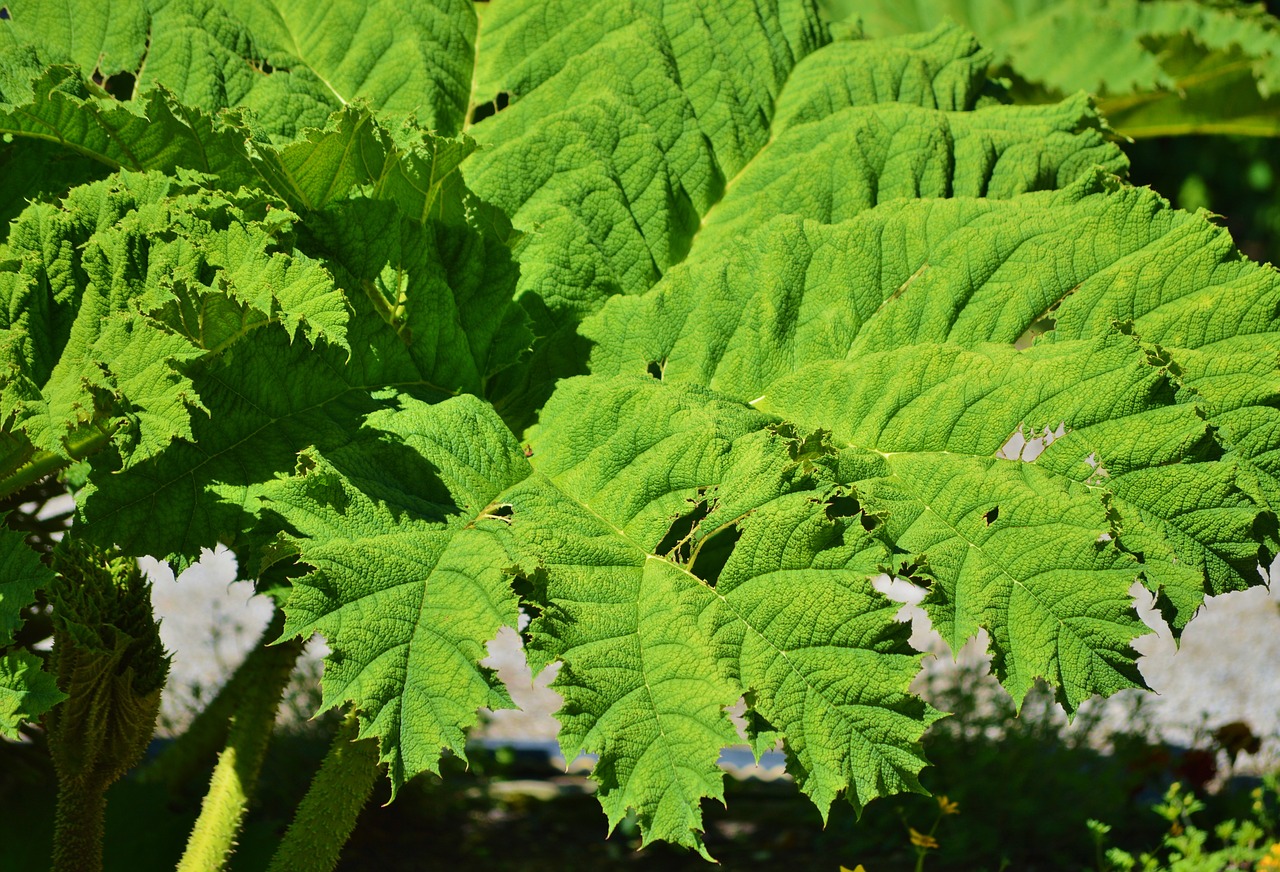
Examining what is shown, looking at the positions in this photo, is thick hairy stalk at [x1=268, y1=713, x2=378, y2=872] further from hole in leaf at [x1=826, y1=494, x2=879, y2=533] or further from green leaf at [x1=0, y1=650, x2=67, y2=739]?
hole in leaf at [x1=826, y1=494, x2=879, y2=533]

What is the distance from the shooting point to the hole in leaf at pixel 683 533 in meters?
1.60

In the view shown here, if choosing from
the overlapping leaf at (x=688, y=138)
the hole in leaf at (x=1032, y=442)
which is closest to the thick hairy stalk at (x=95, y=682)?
the overlapping leaf at (x=688, y=138)

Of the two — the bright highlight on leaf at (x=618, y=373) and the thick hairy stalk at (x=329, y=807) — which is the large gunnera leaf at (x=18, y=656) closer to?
the bright highlight on leaf at (x=618, y=373)

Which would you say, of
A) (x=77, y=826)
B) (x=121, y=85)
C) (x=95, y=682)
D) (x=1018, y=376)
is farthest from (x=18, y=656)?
(x=1018, y=376)

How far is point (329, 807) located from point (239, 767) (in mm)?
311

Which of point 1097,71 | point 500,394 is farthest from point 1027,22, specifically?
point 500,394

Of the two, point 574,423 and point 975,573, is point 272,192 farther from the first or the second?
point 975,573

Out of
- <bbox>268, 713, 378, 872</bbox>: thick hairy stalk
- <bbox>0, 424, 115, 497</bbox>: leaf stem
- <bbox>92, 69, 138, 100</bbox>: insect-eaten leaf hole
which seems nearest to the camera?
<bbox>0, 424, 115, 497</bbox>: leaf stem

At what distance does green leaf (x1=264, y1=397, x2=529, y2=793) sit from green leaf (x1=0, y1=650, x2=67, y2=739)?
0.30 meters

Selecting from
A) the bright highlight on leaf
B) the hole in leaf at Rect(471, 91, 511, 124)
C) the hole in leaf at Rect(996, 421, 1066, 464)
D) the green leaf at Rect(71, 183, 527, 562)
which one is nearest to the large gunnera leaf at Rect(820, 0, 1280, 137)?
the bright highlight on leaf

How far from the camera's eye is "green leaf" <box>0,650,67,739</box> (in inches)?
55.5

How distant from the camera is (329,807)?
1.85m

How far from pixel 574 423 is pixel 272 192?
537mm

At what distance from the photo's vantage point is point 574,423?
1.80 m
